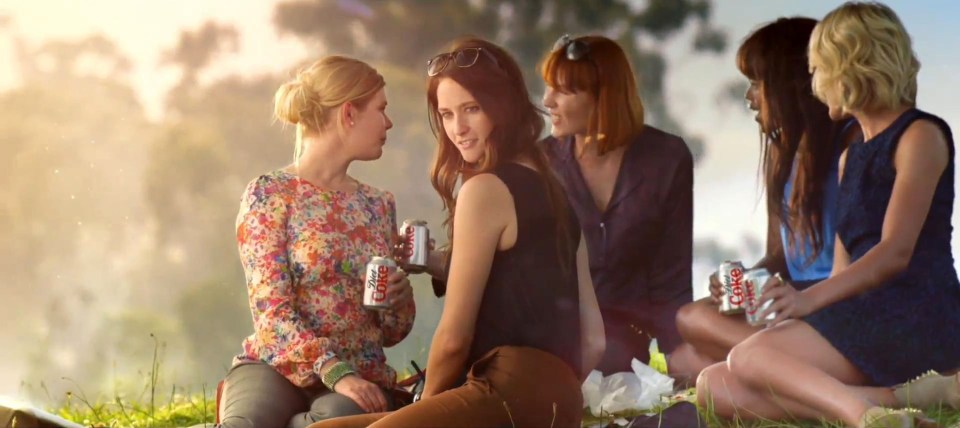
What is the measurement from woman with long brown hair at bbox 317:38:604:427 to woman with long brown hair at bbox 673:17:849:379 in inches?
13.9

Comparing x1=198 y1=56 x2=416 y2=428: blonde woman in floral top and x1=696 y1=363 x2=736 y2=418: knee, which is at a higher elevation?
x1=198 y1=56 x2=416 y2=428: blonde woman in floral top

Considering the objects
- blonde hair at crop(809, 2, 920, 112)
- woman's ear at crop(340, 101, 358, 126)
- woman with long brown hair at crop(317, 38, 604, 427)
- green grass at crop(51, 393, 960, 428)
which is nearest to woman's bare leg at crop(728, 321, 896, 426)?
woman with long brown hair at crop(317, 38, 604, 427)

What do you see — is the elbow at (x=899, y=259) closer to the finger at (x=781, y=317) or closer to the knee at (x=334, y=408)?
the finger at (x=781, y=317)

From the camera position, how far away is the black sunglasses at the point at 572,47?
3.05 metres

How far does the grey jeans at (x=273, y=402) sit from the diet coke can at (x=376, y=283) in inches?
8.7

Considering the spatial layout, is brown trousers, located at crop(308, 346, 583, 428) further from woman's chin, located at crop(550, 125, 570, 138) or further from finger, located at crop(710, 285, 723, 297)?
woman's chin, located at crop(550, 125, 570, 138)

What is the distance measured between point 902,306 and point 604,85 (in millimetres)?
→ 868

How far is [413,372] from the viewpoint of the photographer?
3.21 meters

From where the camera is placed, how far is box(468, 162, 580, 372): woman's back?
94.8 inches

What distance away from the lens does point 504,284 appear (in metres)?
2.43

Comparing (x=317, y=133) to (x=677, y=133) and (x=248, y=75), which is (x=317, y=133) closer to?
(x=248, y=75)

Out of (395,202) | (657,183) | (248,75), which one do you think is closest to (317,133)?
(395,202)

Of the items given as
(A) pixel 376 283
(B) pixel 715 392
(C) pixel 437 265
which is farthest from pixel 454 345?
(B) pixel 715 392

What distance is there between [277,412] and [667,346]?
966 millimetres
